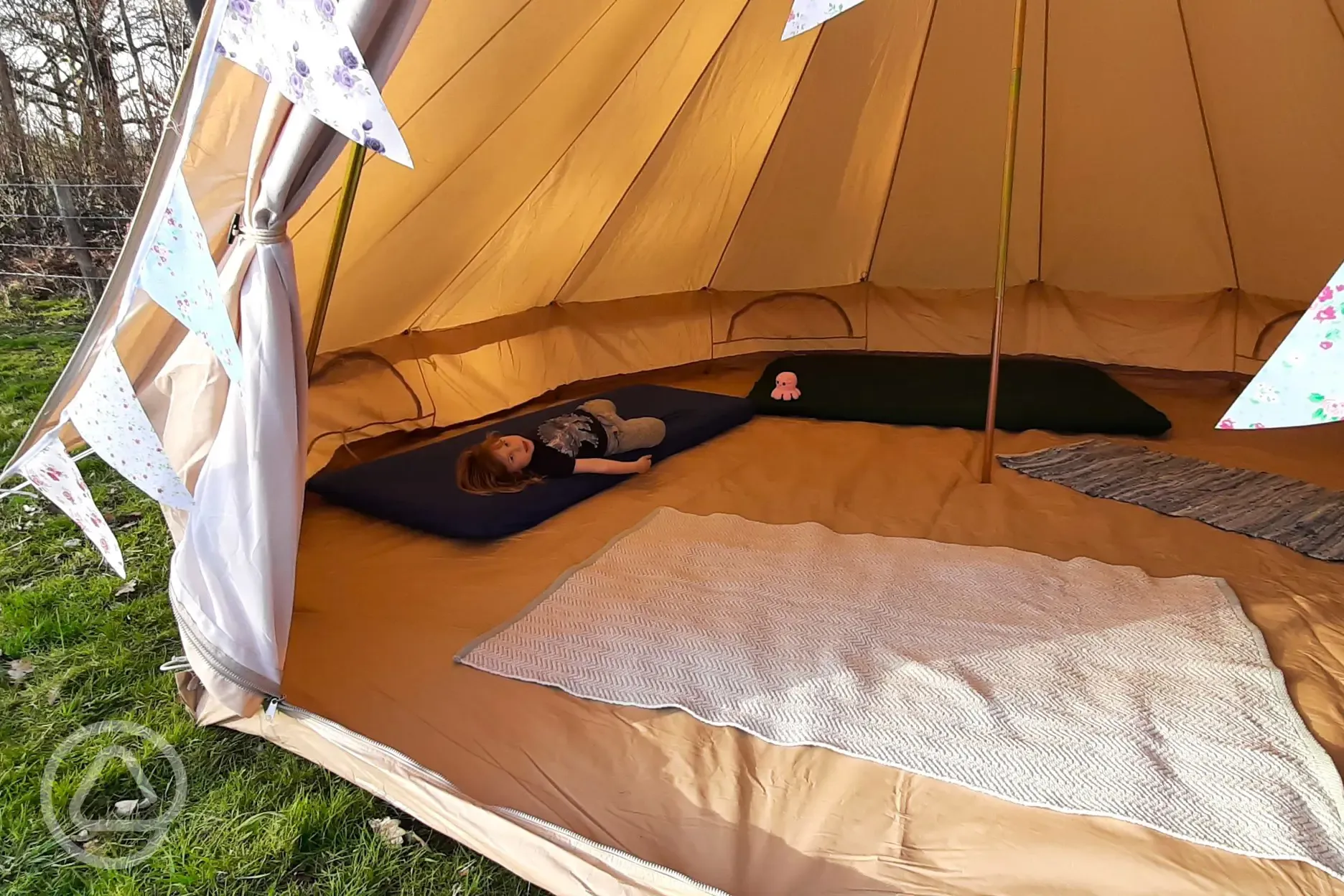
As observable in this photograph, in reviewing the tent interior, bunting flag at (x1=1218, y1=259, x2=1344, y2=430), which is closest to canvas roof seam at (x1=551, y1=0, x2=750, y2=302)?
the tent interior

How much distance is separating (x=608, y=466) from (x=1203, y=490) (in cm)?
183

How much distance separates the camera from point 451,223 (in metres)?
2.96

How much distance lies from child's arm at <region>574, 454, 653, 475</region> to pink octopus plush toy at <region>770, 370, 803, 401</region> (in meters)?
0.94

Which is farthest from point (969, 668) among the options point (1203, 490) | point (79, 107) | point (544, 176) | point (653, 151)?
point (79, 107)

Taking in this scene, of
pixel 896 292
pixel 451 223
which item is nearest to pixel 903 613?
pixel 451 223

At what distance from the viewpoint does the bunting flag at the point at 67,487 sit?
1.73 metres

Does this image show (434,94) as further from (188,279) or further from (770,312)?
(770,312)

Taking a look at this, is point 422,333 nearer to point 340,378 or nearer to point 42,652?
point 340,378

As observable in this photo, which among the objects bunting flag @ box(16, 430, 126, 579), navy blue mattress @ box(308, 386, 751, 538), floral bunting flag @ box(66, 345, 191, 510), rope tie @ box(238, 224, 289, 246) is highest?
rope tie @ box(238, 224, 289, 246)

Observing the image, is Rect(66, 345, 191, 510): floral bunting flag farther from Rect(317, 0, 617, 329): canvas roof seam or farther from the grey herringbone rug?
Rect(317, 0, 617, 329): canvas roof seam

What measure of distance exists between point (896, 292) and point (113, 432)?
334cm

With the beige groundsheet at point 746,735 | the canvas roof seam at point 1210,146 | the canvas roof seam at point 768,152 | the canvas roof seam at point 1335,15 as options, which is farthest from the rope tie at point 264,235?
the canvas roof seam at point 1335,15

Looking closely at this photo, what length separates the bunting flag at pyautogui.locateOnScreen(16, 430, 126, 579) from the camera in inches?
68.2

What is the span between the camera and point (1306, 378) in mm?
1246
